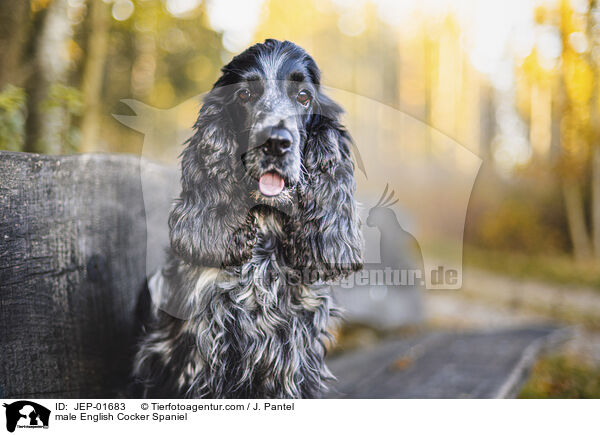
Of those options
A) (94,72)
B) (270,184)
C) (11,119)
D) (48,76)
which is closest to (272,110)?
(270,184)

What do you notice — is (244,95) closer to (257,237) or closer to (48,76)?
(257,237)

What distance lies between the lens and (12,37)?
2.92 m

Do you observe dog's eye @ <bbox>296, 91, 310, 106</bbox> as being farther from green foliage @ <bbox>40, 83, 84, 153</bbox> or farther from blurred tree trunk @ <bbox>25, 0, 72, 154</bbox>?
blurred tree trunk @ <bbox>25, 0, 72, 154</bbox>

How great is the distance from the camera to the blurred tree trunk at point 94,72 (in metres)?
2.90

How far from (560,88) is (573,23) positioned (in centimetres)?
137

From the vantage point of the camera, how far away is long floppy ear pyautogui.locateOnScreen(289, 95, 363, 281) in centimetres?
A: 164

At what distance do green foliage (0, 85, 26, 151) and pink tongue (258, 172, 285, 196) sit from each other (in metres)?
1.76

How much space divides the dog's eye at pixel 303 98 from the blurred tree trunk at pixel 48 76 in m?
2.12

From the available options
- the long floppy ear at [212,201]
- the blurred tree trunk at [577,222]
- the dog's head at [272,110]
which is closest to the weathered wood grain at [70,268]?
the long floppy ear at [212,201]

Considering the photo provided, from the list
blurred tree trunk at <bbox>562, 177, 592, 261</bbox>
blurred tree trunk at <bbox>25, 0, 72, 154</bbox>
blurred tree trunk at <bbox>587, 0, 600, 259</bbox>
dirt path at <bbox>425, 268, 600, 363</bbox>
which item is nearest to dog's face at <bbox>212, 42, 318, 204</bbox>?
blurred tree trunk at <bbox>25, 0, 72, 154</bbox>
